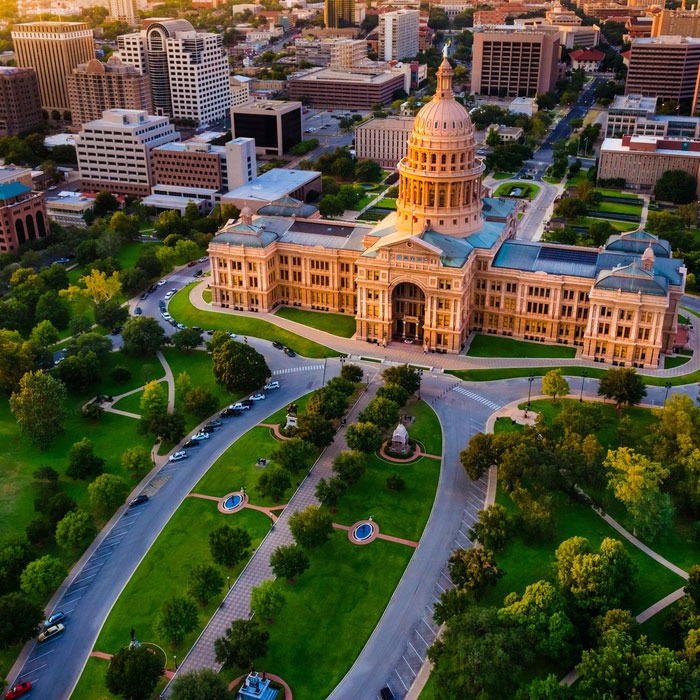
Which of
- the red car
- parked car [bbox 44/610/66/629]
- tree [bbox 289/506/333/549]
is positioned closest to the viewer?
the red car

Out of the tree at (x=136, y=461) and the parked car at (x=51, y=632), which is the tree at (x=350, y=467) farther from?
the parked car at (x=51, y=632)

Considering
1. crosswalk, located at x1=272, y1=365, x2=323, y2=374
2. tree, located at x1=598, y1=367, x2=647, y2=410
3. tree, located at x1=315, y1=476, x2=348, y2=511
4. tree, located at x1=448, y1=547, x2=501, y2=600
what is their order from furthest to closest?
crosswalk, located at x1=272, y1=365, x2=323, y2=374
tree, located at x1=598, y1=367, x2=647, y2=410
tree, located at x1=315, y1=476, x2=348, y2=511
tree, located at x1=448, y1=547, x2=501, y2=600

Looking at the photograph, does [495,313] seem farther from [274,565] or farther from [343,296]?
[274,565]

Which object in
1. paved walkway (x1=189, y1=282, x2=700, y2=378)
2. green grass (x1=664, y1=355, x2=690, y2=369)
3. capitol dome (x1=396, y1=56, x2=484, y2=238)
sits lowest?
paved walkway (x1=189, y1=282, x2=700, y2=378)

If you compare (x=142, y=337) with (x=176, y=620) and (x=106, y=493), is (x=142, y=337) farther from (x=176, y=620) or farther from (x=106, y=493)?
(x=176, y=620)

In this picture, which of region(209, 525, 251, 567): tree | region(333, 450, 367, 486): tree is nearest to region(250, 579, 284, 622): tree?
region(209, 525, 251, 567): tree

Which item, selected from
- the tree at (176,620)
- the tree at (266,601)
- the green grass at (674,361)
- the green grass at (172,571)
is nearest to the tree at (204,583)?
the green grass at (172,571)

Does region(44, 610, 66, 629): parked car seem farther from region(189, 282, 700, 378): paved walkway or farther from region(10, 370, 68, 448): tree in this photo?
region(189, 282, 700, 378): paved walkway
